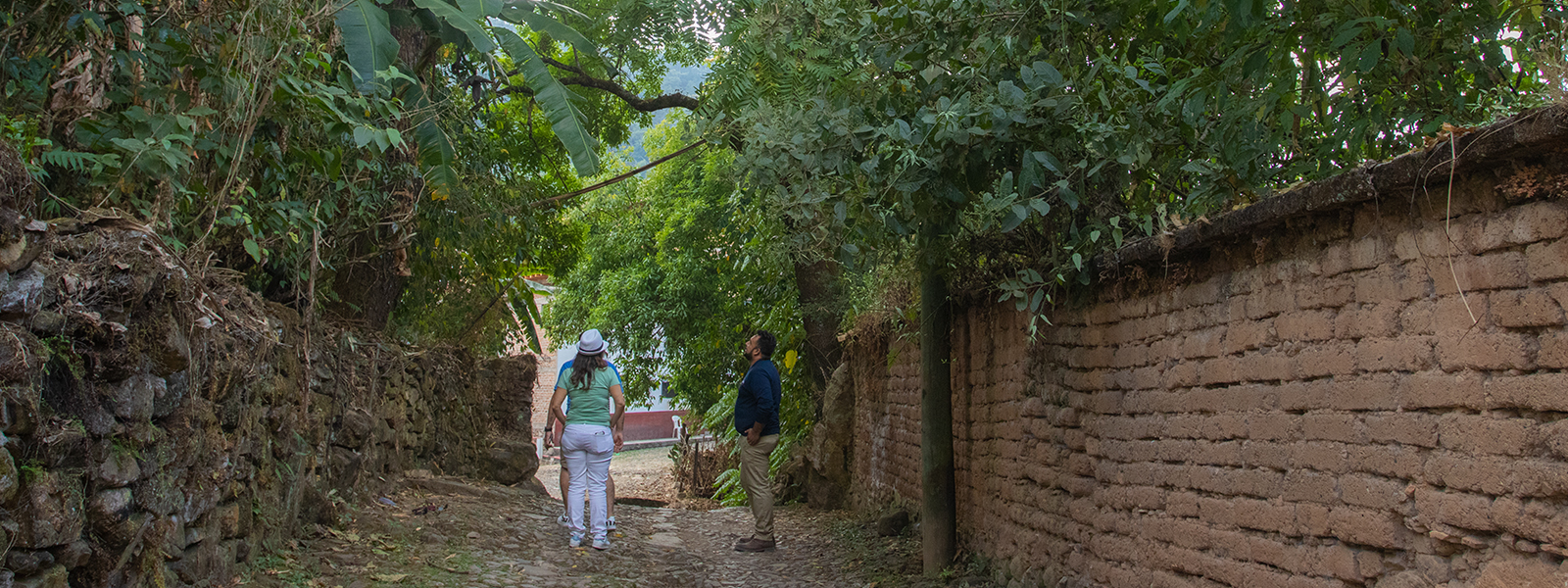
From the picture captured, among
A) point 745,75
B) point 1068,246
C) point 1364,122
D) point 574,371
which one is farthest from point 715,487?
point 1364,122

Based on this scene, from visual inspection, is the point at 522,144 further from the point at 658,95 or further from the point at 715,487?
the point at 715,487

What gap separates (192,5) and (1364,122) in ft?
16.6

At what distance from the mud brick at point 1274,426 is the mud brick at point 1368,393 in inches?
9.7

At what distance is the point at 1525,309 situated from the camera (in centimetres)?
281

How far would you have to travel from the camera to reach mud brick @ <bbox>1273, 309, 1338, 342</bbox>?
11.8 ft

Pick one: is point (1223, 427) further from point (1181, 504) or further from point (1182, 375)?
point (1181, 504)

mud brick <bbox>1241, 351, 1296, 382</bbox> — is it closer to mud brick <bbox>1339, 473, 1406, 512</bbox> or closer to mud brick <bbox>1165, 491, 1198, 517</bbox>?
mud brick <bbox>1339, 473, 1406, 512</bbox>

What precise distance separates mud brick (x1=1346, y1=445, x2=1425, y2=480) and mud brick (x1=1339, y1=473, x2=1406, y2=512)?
0.03m

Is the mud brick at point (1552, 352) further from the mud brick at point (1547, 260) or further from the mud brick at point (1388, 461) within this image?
the mud brick at point (1388, 461)

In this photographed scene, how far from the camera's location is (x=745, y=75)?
7.30m

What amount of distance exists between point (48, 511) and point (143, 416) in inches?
26.1

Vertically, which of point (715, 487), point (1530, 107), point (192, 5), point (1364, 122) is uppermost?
point (192, 5)

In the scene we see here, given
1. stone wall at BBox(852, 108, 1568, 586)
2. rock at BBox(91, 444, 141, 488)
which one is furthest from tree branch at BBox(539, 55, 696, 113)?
rock at BBox(91, 444, 141, 488)

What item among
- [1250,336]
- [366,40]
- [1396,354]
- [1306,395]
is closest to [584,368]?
[366,40]
